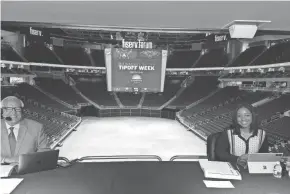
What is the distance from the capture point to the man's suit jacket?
2082 millimetres

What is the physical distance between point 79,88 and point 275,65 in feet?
30.4

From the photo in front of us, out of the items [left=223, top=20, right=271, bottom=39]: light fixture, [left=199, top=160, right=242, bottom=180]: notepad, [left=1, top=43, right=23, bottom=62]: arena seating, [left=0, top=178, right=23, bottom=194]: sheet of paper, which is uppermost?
[left=1, top=43, right=23, bottom=62]: arena seating

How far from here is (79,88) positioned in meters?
12.6

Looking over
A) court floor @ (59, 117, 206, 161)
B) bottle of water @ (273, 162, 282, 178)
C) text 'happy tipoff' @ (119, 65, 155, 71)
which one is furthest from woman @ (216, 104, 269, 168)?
court floor @ (59, 117, 206, 161)

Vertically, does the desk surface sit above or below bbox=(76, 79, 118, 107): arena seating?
below

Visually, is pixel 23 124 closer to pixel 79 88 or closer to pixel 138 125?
pixel 138 125

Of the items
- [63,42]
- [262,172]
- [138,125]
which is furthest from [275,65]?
[262,172]

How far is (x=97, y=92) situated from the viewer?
39.0 feet

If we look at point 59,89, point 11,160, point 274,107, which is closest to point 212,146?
point 11,160

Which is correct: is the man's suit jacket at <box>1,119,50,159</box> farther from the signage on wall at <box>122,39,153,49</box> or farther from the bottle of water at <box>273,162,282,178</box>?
the signage on wall at <box>122,39,153,49</box>

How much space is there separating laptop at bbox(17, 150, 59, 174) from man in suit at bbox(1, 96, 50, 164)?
0.51m

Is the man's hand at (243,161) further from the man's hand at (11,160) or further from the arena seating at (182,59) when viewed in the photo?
the arena seating at (182,59)

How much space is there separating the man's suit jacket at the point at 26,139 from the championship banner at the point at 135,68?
2959 mm

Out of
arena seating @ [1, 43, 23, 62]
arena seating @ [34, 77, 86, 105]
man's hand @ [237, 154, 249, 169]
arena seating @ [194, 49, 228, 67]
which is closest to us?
man's hand @ [237, 154, 249, 169]
